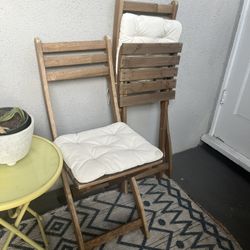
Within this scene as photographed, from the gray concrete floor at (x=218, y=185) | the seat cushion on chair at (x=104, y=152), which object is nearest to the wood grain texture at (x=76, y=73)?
the seat cushion on chair at (x=104, y=152)

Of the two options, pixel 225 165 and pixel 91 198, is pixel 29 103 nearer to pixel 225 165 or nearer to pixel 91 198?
pixel 91 198

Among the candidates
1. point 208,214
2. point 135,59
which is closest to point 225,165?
point 208,214

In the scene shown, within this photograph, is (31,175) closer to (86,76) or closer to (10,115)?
(10,115)

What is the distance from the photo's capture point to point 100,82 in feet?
4.10

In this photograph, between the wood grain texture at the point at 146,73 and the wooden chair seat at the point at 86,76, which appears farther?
the wood grain texture at the point at 146,73

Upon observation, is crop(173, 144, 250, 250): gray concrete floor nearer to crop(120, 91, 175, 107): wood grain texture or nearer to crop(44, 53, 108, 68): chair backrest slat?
crop(120, 91, 175, 107): wood grain texture

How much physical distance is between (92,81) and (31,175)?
0.60 m

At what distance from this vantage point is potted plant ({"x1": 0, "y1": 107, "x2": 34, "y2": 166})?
28.5 inches

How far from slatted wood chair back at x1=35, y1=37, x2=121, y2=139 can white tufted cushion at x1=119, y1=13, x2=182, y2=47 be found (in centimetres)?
9

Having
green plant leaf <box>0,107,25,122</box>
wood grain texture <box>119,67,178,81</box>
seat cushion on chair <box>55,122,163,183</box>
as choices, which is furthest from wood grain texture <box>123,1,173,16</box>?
green plant leaf <box>0,107,25,122</box>

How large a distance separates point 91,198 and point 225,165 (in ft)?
3.18

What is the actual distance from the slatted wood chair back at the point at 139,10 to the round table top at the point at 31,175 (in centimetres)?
57

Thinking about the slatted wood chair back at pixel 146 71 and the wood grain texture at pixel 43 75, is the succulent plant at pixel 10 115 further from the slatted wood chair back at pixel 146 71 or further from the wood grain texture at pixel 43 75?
the slatted wood chair back at pixel 146 71

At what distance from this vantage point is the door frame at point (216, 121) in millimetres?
1501
